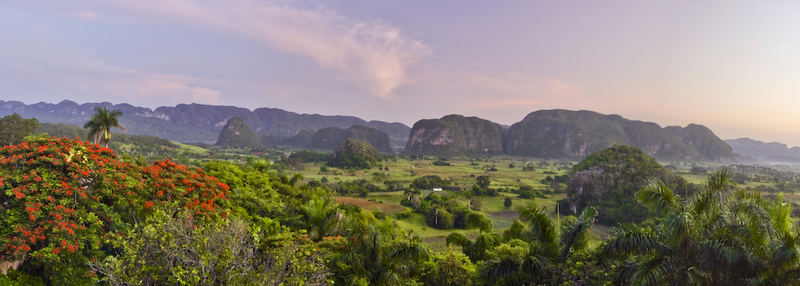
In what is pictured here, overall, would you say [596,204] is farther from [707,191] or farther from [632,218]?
[707,191]

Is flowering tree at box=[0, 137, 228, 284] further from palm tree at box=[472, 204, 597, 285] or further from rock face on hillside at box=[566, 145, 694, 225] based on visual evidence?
rock face on hillside at box=[566, 145, 694, 225]

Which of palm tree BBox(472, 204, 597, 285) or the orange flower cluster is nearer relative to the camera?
the orange flower cluster

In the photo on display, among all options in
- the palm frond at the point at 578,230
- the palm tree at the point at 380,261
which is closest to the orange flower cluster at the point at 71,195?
the palm tree at the point at 380,261

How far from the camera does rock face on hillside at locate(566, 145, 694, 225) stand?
59.0m

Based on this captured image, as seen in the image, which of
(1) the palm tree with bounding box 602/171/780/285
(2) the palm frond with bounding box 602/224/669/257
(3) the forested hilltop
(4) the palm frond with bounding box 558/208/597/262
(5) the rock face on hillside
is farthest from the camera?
(5) the rock face on hillside

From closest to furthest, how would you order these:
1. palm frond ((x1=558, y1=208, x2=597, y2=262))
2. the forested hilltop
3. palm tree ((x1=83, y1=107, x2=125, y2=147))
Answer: the forested hilltop → palm frond ((x1=558, y1=208, x2=597, y2=262)) → palm tree ((x1=83, y1=107, x2=125, y2=147))

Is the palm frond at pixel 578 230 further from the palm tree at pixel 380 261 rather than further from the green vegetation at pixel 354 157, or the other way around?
the green vegetation at pixel 354 157

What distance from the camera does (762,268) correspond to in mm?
8102

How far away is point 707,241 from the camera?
8375 mm

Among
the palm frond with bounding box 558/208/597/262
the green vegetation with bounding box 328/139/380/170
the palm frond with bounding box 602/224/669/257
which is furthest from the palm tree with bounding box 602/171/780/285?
the green vegetation with bounding box 328/139/380/170

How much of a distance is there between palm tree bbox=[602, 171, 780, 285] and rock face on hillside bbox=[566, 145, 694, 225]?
57825mm

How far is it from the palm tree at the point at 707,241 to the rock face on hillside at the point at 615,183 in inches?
2277

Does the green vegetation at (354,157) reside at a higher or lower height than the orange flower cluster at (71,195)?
lower

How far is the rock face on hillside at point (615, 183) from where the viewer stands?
59031 mm
